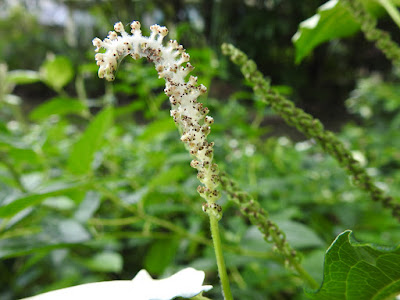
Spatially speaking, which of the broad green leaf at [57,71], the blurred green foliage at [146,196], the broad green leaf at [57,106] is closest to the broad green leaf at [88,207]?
the blurred green foliage at [146,196]

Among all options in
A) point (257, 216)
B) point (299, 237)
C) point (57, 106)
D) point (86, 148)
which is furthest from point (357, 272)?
point (57, 106)

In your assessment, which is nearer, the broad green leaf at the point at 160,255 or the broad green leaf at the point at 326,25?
the broad green leaf at the point at 326,25

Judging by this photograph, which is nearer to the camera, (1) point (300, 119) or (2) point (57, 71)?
(1) point (300, 119)

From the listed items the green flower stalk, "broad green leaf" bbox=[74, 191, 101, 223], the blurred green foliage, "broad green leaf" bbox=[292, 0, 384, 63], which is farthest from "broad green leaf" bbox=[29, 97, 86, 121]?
the green flower stalk

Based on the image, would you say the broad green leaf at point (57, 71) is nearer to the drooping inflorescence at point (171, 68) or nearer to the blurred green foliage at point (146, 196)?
the blurred green foliage at point (146, 196)

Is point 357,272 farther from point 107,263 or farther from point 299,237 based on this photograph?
point 107,263

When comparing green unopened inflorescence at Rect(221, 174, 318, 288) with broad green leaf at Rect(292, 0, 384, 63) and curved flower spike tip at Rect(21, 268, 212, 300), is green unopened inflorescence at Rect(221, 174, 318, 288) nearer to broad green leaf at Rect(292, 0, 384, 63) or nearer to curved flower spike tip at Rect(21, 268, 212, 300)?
curved flower spike tip at Rect(21, 268, 212, 300)

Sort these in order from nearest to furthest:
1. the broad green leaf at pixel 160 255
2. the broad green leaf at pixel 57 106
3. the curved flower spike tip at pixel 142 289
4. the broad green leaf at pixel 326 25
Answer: the curved flower spike tip at pixel 142 289, the broad green leaf at pixel 326 25, the broad green leaf at pixel 160 255, the broad green leaf at pixel 57 106
